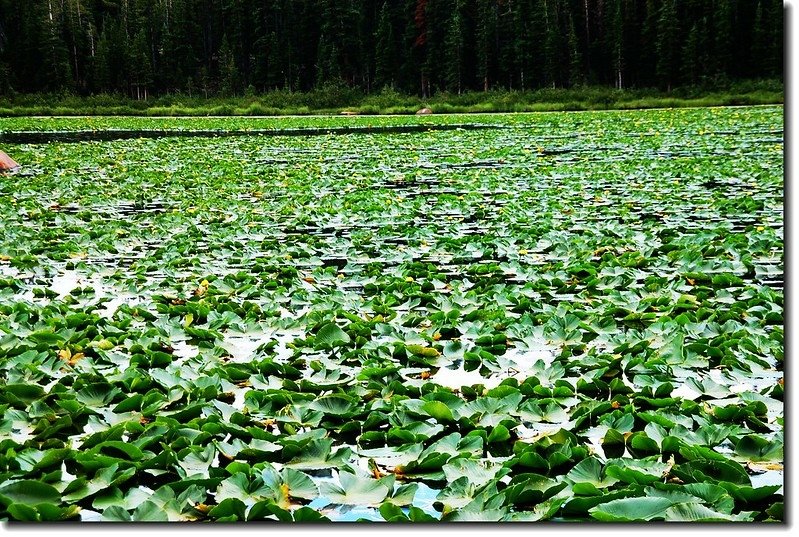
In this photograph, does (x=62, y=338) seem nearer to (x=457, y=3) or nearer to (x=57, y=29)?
(x=457, y=3)

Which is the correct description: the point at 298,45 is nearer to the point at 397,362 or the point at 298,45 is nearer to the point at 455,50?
the point at 455,50

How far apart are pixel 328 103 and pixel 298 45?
12044 millimetres

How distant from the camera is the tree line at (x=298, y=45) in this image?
115ft

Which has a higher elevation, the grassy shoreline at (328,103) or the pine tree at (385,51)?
the pine tree at (385,51)

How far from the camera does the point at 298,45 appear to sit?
4272cm

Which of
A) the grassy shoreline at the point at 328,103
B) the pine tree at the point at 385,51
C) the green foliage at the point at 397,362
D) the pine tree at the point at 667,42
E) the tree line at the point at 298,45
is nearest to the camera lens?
the green foliage at the point at 397,362

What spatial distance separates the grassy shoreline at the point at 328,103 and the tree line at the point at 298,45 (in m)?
1.41

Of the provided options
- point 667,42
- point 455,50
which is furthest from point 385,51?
point 667,42

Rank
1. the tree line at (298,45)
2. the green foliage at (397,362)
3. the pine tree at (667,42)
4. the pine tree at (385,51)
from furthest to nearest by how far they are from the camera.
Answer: the pine tree at (385,51) < the tree line at (298,45) < the pine tree at (667,42) < the green foliage at (397,362)

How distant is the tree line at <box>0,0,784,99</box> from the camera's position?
35188 mm

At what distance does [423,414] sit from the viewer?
2.09 m

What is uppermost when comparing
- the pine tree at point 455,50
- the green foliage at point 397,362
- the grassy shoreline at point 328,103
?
the pine tree at point 455,50

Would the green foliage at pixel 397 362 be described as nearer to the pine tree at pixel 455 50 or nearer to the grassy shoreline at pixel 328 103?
the grassy shoreline at pixel 328 103

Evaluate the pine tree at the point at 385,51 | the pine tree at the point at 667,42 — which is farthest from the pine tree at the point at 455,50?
the pine tree at the point at 667,42
